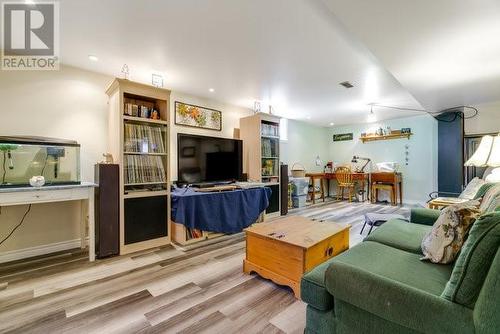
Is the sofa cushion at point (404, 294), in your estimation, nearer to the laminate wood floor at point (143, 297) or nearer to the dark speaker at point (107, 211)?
the laminate wood floor at point (143, 297)

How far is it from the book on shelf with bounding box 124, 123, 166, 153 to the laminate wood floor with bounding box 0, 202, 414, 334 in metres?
1.29

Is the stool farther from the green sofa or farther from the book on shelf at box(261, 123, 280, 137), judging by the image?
the green sofa

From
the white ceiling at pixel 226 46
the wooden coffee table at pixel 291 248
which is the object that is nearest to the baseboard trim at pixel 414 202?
the white ceiling at pixel 226 46

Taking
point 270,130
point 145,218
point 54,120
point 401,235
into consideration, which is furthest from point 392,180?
point 54,120

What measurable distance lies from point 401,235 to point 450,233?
0.64 meters

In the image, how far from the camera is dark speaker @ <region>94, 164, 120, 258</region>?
2.56 meters

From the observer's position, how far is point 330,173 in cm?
682

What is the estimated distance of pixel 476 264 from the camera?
920 mm

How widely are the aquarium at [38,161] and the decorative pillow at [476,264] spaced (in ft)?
10.8

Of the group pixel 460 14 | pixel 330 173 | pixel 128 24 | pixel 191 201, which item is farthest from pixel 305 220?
pixel 330 173

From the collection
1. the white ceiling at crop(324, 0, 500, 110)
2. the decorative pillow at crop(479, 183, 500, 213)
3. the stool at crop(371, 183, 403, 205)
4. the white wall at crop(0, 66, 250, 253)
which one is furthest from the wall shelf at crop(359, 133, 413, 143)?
the white wall at crop(0, 66, 250, 253)

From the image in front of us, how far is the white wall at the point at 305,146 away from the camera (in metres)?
6.33

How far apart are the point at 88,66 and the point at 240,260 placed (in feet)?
10.0

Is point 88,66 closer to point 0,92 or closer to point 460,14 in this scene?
point 0,92
